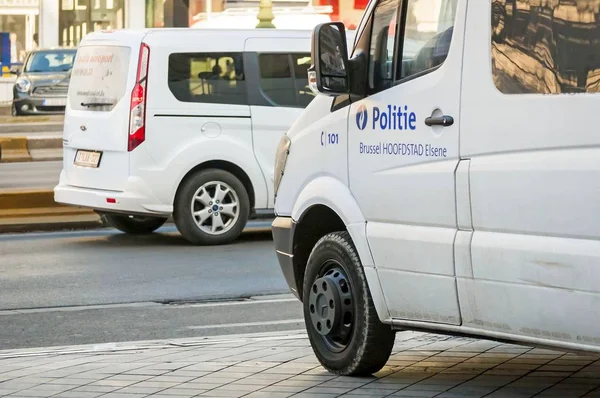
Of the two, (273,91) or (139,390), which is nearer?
(139,390)

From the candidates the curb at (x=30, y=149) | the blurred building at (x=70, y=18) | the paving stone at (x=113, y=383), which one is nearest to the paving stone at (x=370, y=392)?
the paving stone at (x=113, y=383)

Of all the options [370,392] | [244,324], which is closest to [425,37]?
[370,392]


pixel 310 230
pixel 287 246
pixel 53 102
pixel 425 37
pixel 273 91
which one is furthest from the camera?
pixel 53 102

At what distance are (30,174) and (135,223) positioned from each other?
7.69 meters

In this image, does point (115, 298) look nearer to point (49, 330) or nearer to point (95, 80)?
point (49, 330)

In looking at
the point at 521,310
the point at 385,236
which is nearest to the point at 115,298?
the point at 385,236

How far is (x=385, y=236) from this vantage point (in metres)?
6.34

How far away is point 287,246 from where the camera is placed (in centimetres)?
741

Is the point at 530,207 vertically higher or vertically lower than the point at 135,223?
higher

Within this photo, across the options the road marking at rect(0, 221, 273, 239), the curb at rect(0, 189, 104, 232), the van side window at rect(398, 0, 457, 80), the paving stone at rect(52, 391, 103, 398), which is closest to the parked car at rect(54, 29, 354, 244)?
the road marking at rect(0, 221, 273, 239)

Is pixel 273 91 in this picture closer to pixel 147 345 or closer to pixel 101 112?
pixel 101 112

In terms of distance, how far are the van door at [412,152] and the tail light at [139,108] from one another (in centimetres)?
649

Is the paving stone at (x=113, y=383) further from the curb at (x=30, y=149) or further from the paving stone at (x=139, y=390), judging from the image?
the curb at (x=30, y=149)

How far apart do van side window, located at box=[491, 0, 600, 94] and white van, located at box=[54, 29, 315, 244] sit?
763 cm
